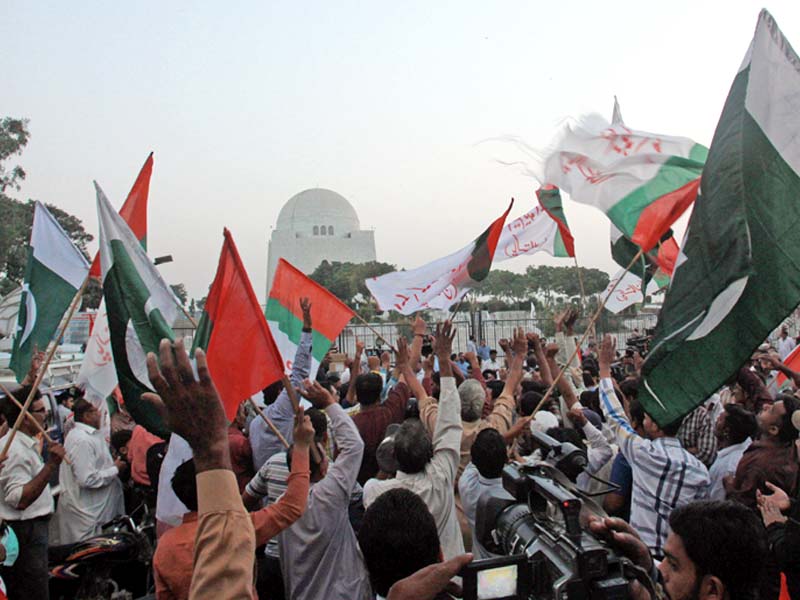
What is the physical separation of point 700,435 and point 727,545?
2613 millimetres

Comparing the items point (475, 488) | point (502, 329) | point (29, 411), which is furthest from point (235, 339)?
point (502, 329)

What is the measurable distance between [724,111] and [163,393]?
2.64 meters

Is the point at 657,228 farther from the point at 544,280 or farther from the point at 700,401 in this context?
the point at 544,280

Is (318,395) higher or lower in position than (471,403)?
higher

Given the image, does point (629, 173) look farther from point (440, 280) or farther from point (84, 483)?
point (84, 483)

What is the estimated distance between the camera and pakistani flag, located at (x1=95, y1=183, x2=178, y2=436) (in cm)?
315

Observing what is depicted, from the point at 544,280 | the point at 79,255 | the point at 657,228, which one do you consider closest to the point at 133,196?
the point at 79,255

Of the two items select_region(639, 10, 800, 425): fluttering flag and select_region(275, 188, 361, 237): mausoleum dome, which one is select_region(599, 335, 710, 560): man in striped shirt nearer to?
select_region(639, 10, 800, 425): fluttering flag

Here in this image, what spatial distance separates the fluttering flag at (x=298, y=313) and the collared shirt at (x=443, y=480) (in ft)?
7.29

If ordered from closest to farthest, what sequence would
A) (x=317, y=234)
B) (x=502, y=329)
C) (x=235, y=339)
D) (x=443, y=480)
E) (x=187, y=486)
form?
(x=187, y=486), (x=443, y=480), (x=235, y=339), (x=502, y=329), (x=317, y=234)

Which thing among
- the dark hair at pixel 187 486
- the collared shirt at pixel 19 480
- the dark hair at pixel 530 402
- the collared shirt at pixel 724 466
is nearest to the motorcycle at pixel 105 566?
the collared shirt at pixel 19 480

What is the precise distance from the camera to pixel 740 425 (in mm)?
3404

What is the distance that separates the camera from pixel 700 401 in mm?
2375

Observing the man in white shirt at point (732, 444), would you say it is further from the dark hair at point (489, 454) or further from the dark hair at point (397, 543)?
the dark hair at point (397, 543)
